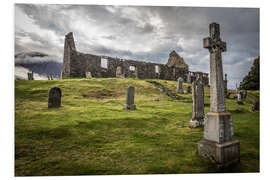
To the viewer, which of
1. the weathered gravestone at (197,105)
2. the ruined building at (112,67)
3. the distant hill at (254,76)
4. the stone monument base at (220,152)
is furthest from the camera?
the ruined building at (112,67)

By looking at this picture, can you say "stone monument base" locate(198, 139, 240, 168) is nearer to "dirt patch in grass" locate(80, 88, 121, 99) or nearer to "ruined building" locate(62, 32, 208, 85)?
"dirt patch in grass" locate(80, 88, 121, 99)

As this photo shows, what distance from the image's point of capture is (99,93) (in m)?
12.6

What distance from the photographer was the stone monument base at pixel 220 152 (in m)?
2.90

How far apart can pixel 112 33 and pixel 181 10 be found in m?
2.58

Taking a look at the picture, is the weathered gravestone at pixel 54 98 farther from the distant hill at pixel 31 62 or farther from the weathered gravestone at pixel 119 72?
the weathered gravestone at pixel 119 72

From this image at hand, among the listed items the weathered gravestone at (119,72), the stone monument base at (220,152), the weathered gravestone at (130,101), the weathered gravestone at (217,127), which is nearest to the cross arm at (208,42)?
the weathered gravestone at (217,127)

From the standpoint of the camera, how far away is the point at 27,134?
4227mm

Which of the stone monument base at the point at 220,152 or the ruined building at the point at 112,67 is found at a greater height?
the ruined building at the point at 112,67

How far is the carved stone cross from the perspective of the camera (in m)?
3.14

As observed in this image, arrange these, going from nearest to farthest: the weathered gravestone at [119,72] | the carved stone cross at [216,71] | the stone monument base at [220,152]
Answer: the stone monument base at [220,152], the carved stone cross at [216,71], the weathered gravestone at [119,72]

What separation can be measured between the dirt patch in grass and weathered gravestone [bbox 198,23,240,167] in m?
9.44

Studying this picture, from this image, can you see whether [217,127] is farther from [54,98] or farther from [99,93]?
[99,93]

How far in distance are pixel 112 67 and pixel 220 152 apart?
72.7 ft

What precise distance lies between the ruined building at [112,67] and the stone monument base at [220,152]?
47.2ft
